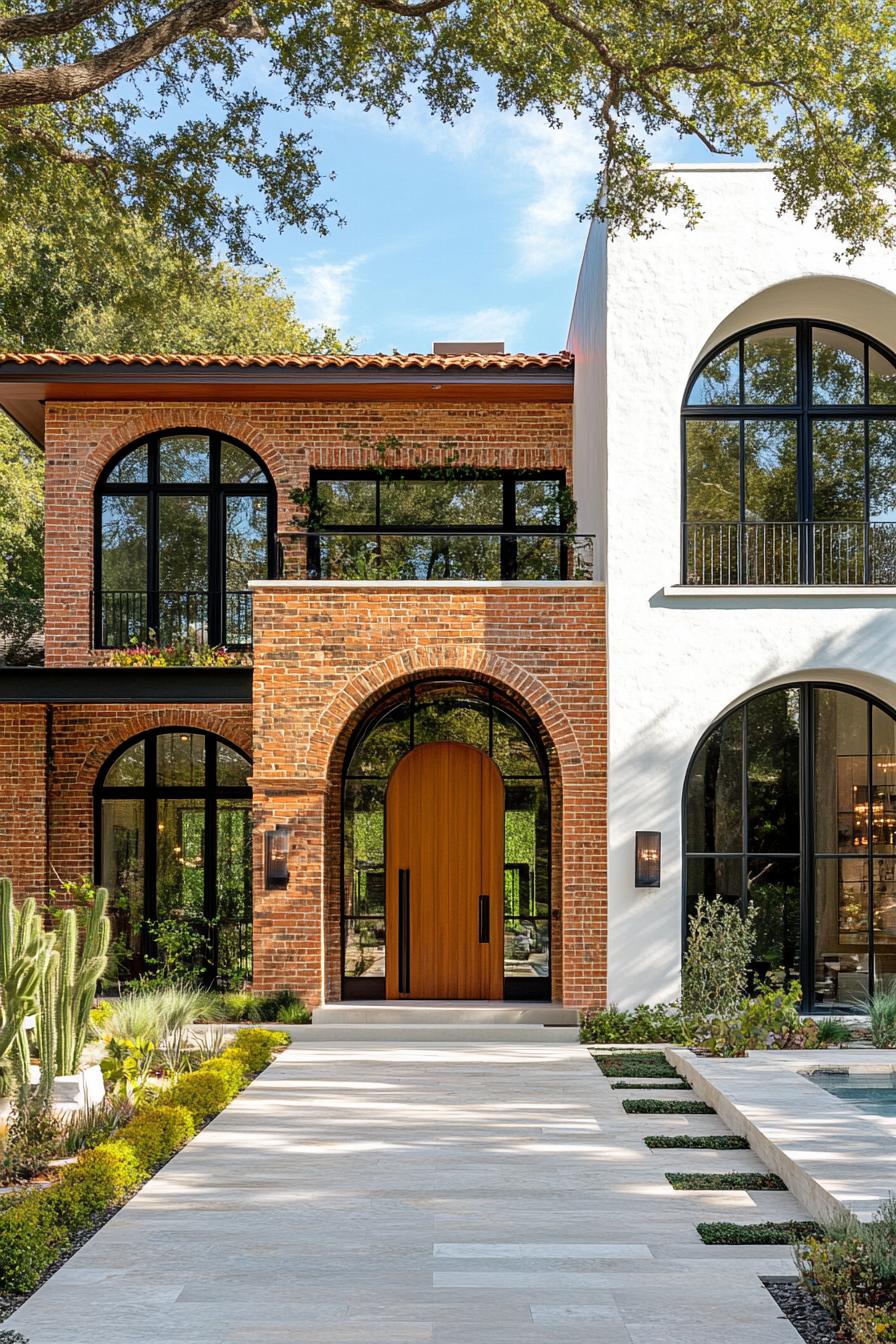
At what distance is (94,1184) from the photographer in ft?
21.7

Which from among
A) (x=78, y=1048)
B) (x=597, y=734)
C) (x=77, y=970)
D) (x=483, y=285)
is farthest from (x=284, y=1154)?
(x=483, y=285)

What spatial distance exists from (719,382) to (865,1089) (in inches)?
283

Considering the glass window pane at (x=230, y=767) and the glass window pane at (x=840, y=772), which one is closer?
the glass window pane at (x=840, y=772)

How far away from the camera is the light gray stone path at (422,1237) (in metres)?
5.12

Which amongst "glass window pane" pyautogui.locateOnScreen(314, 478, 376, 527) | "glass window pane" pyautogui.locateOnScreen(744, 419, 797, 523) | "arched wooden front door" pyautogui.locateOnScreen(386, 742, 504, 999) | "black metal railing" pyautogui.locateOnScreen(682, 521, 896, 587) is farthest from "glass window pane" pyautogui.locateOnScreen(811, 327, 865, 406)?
"arched wooden front door" pyautogui.locateOnScreen(386, 742, 504, 999)

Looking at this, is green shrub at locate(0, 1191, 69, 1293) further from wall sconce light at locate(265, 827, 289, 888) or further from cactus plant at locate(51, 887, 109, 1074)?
wall sconce light at locate(265, 827, 289, 888)

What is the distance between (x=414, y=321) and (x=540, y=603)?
15.2m

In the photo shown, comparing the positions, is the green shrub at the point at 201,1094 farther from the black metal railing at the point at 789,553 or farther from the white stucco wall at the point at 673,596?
the black metal railing at the point at 789,553

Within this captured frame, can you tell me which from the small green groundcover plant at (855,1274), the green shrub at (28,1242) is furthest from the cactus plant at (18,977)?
the small green groundcover plant at (855,1274)

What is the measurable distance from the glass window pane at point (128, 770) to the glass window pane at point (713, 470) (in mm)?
6930

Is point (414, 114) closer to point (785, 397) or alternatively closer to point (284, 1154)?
point (785, 397)

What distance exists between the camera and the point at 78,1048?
8836 mm

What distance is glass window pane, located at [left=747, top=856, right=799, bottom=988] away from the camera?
41.7 feet

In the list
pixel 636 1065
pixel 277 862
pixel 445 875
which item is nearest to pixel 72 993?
pixel 277 862
